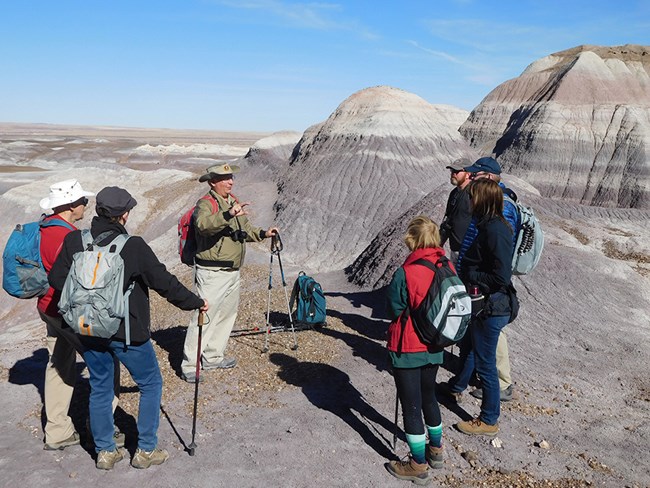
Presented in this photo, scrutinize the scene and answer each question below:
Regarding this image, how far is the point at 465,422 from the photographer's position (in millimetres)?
5562

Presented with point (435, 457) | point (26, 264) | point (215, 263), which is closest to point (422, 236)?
point (435, 457)

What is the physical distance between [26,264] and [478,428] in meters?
4.75

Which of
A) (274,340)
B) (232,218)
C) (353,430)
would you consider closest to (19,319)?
(274,340)

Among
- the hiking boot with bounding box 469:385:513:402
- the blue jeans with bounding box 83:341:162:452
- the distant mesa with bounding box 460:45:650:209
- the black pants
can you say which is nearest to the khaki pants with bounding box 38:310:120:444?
the blue jeans with bounding box 83:341:162:452

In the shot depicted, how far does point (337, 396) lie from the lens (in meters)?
6.23

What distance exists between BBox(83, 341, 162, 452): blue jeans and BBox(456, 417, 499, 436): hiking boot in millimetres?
3184

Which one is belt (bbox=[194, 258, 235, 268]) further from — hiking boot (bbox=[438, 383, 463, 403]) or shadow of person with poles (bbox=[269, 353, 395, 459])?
hiking boot (bbox=[438, 383, 463, 403])

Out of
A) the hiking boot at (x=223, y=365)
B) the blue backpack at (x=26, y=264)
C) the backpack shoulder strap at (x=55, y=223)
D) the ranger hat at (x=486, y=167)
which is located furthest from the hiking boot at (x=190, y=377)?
the ranger hat at (x=486, y=167)

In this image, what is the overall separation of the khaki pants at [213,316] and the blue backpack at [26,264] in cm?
210

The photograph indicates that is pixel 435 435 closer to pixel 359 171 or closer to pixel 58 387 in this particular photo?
pixel 58 387

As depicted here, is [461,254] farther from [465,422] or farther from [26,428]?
[26,428]

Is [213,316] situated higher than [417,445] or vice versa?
[213,316]

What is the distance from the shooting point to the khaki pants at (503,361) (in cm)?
602

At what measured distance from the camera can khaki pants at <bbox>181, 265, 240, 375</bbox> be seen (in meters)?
6.46
